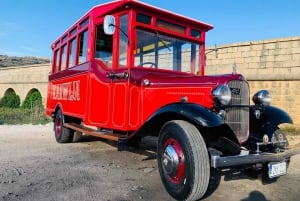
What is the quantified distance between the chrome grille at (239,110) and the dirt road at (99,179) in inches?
29.8

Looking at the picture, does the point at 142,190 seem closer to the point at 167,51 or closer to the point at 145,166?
the point at 145,166

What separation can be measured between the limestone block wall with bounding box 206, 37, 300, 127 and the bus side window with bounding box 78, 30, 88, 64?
647cm

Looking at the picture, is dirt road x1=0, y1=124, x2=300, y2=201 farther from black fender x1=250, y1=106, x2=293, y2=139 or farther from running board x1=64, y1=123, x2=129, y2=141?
black fender x1=250, y1=106, x2=293, y2=139

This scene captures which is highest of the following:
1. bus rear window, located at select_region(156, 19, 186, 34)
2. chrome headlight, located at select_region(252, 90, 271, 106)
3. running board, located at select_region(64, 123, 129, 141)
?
bus rear window, located at select_region(156, 19, 186, 34)

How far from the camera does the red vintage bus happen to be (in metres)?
3.70

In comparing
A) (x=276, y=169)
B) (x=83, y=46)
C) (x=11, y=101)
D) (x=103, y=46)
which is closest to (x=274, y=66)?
(x=83, y=46)

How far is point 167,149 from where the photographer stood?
3.94 meters

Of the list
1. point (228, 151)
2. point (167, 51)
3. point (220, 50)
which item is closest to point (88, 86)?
point (167, 51)

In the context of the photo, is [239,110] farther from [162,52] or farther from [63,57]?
[63,57]

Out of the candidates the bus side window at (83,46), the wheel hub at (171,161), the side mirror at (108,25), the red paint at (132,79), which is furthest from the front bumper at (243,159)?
the bus side window at (83,46)

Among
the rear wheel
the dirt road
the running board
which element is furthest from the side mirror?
the rear wheel

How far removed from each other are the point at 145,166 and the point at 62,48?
414cm

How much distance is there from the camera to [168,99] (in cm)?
466

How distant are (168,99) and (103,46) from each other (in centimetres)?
183
